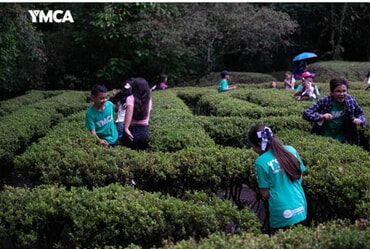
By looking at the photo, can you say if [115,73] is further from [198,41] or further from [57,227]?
[57,227]

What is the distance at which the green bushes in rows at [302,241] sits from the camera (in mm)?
2854

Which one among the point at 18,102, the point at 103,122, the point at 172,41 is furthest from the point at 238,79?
the point at 103,122

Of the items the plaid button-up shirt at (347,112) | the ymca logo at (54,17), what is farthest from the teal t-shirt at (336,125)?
the ymca logo at (54,17)

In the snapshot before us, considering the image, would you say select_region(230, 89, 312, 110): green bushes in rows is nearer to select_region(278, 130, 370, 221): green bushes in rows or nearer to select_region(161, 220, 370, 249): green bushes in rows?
select_region(278, 130, 370, 221): green bushes in rows

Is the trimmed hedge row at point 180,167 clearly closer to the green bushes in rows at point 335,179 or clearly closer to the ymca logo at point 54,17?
the green bushes in rows at point 335,179

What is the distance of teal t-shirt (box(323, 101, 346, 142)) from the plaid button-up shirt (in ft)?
0.17

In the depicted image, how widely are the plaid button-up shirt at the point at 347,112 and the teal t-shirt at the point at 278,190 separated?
7.32 feet

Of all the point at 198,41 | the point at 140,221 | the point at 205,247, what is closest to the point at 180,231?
the point at 140,221

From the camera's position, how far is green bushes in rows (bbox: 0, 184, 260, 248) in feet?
11.9

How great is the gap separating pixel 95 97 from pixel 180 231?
2743mm

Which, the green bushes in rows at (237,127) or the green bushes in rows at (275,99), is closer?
the green bushes in rows at (237,127)

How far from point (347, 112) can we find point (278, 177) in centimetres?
245

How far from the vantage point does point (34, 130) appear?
8508 mm

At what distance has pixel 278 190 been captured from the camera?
373cm
